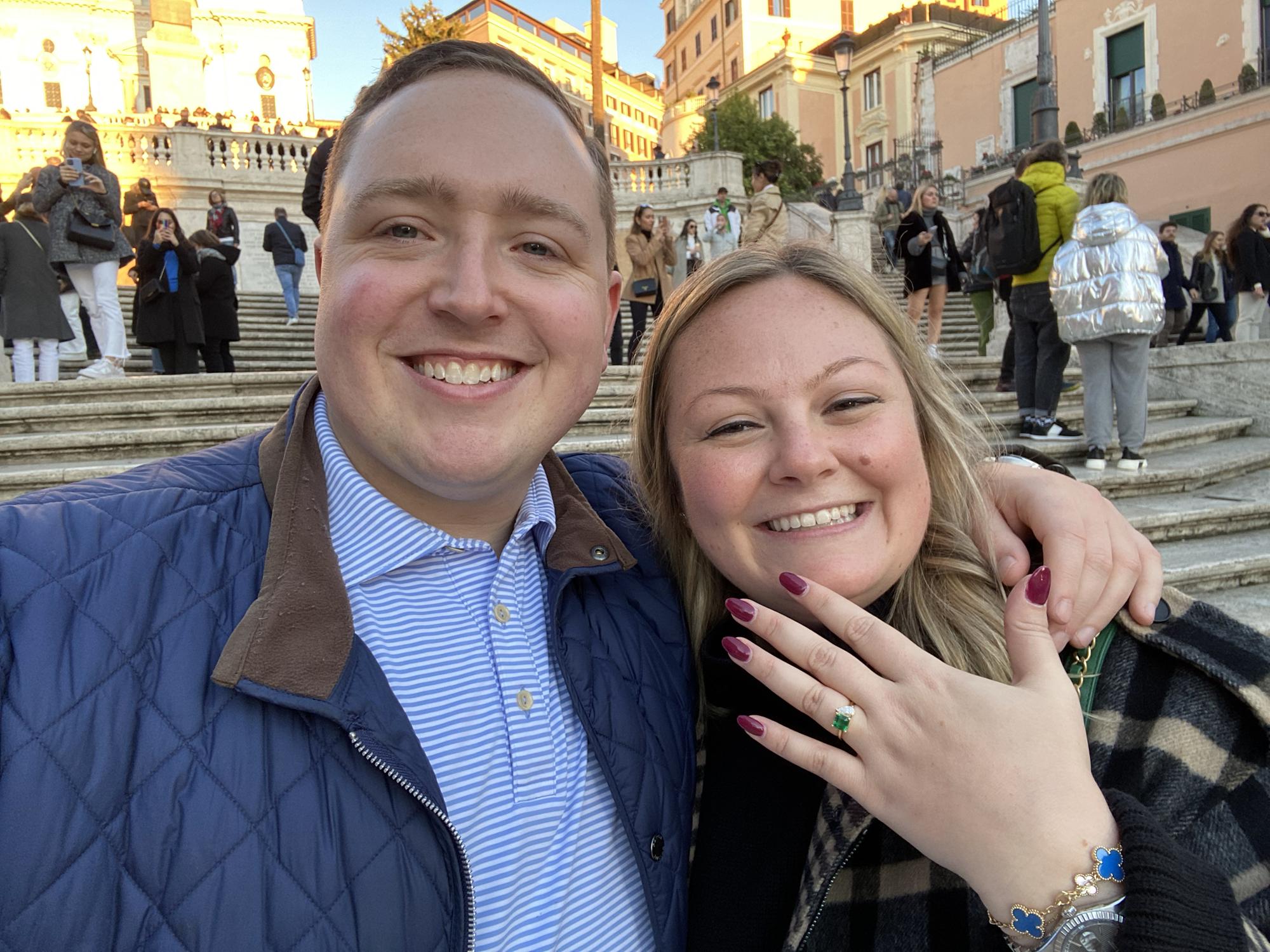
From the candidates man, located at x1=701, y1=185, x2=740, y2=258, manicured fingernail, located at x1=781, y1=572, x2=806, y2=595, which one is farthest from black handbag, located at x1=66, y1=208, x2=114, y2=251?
manicured fingernail, located at x1=781, y1=572, x2=806, y2=595

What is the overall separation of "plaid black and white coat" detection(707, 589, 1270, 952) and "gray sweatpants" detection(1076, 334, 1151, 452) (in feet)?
15.5

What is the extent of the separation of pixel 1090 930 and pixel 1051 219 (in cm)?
660

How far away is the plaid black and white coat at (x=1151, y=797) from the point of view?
1256 millimetres

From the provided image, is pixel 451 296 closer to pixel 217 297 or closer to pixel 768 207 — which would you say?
pixel 217 297

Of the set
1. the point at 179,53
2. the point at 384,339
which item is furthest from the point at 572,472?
the point at 179,53

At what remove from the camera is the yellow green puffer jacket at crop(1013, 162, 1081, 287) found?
6431 millimetres

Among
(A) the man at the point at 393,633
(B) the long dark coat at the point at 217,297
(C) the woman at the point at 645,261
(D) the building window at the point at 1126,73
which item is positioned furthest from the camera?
(D) the building window at the point at 1126,73

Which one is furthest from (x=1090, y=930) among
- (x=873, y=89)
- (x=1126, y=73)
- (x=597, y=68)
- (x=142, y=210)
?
(x=873, y=89)

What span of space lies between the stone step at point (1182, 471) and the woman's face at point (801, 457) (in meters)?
4.06

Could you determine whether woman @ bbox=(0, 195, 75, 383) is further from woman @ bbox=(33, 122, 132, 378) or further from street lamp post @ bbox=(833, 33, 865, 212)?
street lamp post @ bbox=(833, 33, 865, 212)

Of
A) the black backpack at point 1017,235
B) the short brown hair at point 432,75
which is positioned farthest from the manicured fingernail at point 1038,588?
the black backpack at point 1017,235

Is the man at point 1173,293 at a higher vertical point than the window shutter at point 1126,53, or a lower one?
lower

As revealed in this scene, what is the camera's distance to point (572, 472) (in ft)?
7.02

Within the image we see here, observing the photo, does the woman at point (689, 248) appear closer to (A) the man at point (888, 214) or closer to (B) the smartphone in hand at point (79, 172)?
(A) the man at point (888, 214)
